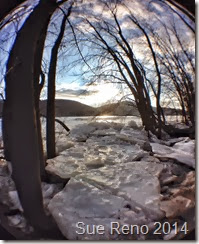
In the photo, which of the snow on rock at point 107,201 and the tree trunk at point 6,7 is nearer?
the snow on rock at point 107,201

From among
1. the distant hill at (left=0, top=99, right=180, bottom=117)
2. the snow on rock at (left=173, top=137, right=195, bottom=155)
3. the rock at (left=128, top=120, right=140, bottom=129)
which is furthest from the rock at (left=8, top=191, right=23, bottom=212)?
the snow on rock at (left=173, top=137, right=195, bottom=155)

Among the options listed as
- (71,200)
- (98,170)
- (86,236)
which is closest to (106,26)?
(98,170)

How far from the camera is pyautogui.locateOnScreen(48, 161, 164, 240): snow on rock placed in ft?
2.39

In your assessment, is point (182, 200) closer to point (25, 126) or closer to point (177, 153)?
point (177, 153)

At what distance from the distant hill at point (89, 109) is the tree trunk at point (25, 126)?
0.06 m

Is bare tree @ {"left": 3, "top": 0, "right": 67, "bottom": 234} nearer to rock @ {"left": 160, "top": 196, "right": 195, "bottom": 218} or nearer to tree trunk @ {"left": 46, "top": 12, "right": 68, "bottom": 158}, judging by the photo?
tree trunk @ {"left": 46, "top": 12, "right": 68, "bottom": 158}

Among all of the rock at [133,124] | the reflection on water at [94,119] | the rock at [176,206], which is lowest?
the rock at [176,206]

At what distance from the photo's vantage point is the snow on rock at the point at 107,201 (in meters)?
0.73

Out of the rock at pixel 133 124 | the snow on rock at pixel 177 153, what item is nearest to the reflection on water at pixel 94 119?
the rock at pixel 133 124

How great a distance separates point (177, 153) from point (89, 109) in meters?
0.35

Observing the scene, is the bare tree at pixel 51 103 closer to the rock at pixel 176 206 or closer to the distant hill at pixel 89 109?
the distant hill at pixel 89 109

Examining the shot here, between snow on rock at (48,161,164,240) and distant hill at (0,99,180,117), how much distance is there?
208mm

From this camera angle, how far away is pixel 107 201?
2.41ft

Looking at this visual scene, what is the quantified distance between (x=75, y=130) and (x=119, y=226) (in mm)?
353
